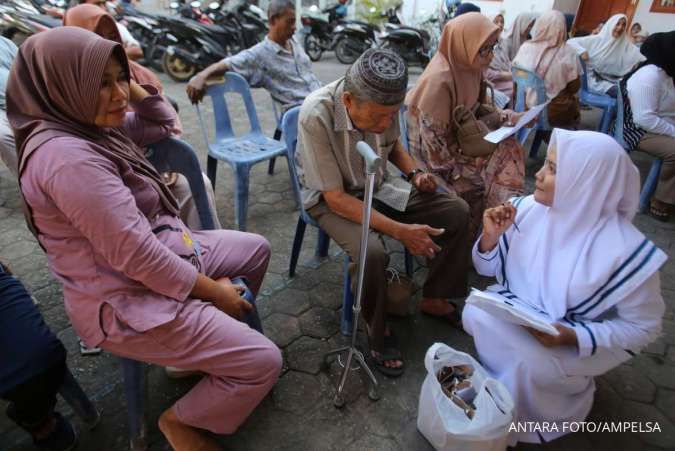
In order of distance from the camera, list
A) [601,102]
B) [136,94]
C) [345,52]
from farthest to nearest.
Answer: [345,52], [601,102], [136,94]

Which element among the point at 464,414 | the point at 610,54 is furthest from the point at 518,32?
the point at 464,414

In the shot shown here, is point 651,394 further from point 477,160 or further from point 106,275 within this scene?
point 106,275

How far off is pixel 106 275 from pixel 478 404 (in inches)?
53.9

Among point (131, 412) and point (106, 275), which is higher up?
point (106, 275)

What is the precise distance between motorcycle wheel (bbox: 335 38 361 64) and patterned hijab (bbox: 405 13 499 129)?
7.45 m

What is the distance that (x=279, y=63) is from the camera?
139 inches

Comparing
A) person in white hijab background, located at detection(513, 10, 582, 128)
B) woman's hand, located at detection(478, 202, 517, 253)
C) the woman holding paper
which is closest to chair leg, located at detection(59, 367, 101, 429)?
woman's hand, located at detection(478, 202, 517, 253)

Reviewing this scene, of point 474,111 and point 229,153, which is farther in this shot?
point 229,153

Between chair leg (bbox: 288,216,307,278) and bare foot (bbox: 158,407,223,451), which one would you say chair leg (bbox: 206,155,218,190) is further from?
bare foot (bbox: 158,407,223,451)

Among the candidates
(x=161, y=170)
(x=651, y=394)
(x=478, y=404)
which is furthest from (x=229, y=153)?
(x=651, y=394)

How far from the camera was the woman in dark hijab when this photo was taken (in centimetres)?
340

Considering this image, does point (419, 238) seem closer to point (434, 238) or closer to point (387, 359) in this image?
point (434, 238)

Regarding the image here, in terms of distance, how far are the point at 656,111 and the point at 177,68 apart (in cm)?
680

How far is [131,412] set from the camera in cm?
163
